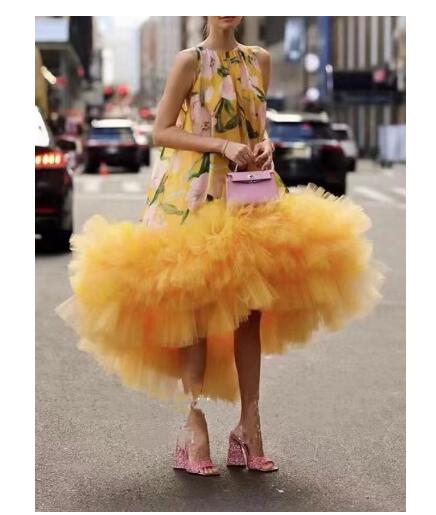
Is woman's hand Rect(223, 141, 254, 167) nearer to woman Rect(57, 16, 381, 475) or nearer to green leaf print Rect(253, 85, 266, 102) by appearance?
woman Rect(57, 16, 381, 475)

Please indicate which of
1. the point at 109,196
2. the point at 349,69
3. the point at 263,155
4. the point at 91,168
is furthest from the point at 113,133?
the point at 349,69

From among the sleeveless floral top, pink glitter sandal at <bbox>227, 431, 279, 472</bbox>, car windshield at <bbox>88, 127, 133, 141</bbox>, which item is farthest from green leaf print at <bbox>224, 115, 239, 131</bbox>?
car windshield at <bbox>88, 127, 133, 141</bbox>

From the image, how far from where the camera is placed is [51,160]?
1288 centimetres

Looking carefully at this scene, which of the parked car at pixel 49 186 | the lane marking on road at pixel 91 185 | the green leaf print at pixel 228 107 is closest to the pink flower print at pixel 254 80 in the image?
the green leaf print at pixel 228 107

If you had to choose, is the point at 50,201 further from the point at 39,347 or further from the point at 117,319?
the point at 117,319

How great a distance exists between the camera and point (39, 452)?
5.02 m

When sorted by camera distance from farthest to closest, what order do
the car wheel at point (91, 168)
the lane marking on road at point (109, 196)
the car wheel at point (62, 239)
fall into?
the car wheel at point (91, 168)
the lane marking on road at point (109, 196)
the car wheel at point (62, 239)

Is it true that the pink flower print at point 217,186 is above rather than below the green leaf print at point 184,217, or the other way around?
above

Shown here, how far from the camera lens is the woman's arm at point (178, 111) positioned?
436 centimetres

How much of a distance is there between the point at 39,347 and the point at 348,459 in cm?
316

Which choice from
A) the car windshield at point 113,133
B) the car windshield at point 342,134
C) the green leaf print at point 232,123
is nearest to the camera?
the green leaf print at point 232,123

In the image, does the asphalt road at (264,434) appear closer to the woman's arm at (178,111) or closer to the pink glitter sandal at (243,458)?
the pink glitter sandal at (243,458)

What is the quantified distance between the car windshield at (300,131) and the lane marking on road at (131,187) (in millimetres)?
4400

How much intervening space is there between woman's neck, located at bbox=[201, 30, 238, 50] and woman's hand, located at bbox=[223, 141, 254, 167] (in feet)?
1.18
